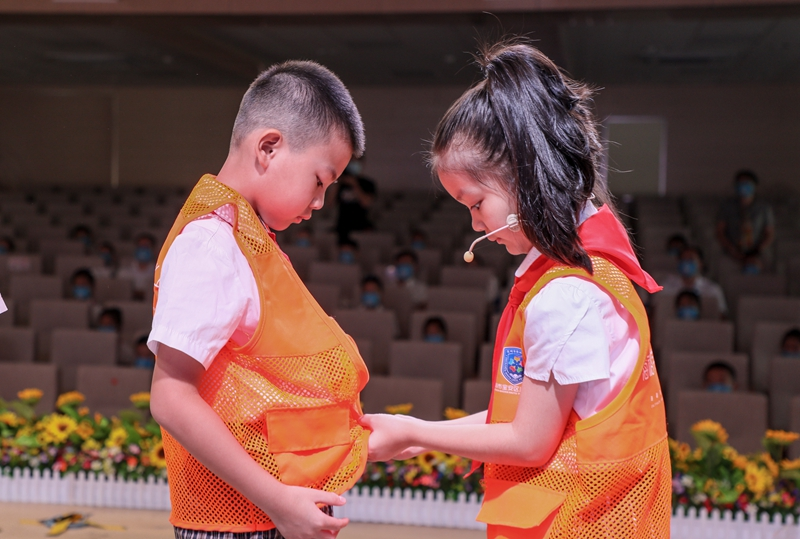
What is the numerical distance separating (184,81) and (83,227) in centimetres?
475

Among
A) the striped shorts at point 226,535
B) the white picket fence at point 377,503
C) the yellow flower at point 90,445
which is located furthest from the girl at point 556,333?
the yellow flower at point 90,445

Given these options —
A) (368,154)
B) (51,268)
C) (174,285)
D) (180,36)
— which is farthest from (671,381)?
(368,154)

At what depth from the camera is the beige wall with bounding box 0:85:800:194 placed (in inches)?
427

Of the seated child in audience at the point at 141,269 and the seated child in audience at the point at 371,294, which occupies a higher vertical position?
the seated child in audience at the point at 141,269

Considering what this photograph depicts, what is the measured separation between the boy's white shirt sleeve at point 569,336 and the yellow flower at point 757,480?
2371 mm

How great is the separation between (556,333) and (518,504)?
0.25 meters

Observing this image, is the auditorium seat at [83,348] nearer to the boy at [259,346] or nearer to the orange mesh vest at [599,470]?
the boy at [259,346]

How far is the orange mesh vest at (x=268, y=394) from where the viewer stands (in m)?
0.95

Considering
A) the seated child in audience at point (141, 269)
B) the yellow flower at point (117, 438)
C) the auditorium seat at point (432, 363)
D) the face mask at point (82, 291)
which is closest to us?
the yellow flower at point (117, 438)

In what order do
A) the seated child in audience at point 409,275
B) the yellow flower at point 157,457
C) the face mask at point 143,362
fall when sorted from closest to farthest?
the yellow flower at point 157,457
the face mask at point 143,362
the seated child in audience at point 409,275

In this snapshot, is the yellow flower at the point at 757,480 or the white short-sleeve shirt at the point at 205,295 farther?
the yellow flower at the point at 757,480

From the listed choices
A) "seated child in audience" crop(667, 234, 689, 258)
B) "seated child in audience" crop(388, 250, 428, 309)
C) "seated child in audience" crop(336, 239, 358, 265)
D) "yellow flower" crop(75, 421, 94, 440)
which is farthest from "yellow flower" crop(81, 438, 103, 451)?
"seated child in audience" crop(667, 234, 689, 258)

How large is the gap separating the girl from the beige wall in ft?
31.3

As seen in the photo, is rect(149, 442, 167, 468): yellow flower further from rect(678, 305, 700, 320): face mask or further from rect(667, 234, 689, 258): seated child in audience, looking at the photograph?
rect(667, 234, 689, 258): seated child in audience
